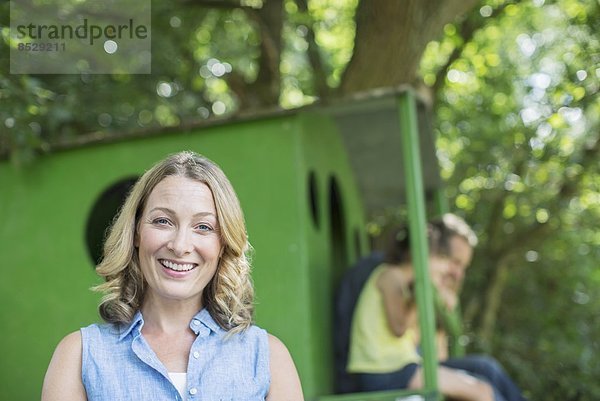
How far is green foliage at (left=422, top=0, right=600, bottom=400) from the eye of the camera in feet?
26.2

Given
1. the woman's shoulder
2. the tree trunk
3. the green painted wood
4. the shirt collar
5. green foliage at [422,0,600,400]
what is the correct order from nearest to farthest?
the woman's shoulder < the shirt collar < the green painted wood < the tree trunk < green foliage at [422,0,600,400]

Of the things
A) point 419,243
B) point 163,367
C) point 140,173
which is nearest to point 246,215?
point 140,173

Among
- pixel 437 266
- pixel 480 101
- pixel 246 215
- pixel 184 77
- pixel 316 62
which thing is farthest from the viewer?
pixel 480 101

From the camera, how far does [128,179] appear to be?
205 inches

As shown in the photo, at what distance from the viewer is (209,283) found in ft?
8.03

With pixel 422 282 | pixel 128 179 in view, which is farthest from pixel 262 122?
pixel 422 282

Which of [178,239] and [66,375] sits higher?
[178,239]

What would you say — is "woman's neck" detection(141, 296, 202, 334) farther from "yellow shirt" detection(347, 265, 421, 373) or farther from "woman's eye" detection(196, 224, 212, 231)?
"yellow shirt" detection(347, 265, 421, 373)

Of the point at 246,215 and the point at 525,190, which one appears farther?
the point at 525,190

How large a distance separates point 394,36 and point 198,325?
169 inches

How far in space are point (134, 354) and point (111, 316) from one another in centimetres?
12

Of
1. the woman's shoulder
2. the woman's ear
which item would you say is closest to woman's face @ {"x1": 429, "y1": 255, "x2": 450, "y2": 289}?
the woman's ear

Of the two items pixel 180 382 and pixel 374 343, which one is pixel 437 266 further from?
pixel 180 382

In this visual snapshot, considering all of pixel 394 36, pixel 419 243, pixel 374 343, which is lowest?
pixel 374 343
